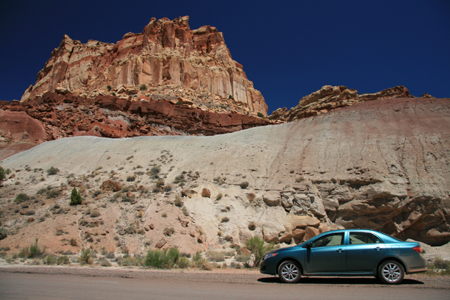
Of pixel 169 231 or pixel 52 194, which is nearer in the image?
pixel 169 231

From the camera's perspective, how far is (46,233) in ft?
45.6

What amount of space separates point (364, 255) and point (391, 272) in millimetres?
759

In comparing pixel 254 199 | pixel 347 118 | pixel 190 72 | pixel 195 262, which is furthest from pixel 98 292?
pixel 190 72

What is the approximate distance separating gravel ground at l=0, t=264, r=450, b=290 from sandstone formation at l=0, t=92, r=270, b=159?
106 ft

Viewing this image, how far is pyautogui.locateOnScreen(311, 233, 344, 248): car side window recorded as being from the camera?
7.04 m

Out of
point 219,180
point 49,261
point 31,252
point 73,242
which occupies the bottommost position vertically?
point 49,261

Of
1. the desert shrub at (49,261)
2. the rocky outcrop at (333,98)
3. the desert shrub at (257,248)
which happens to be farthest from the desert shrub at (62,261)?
the rocky outcrop at (333,98)

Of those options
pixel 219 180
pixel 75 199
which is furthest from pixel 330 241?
pixel 75 199

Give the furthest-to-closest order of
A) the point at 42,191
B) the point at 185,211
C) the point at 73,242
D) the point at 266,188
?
the point at 42,191 → the point at 266,188 → the point at 185,211 → the point at 73,242

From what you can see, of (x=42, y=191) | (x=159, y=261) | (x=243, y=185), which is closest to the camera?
(x=159, y=261)

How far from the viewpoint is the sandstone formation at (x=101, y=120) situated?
38.6 m

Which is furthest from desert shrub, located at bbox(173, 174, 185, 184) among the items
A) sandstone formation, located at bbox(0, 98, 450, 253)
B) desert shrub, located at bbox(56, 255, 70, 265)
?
desert shrub, located at bbox(56, 255, 70, 265)

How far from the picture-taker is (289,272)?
281 inches

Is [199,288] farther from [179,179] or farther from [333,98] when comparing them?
[333,98]
